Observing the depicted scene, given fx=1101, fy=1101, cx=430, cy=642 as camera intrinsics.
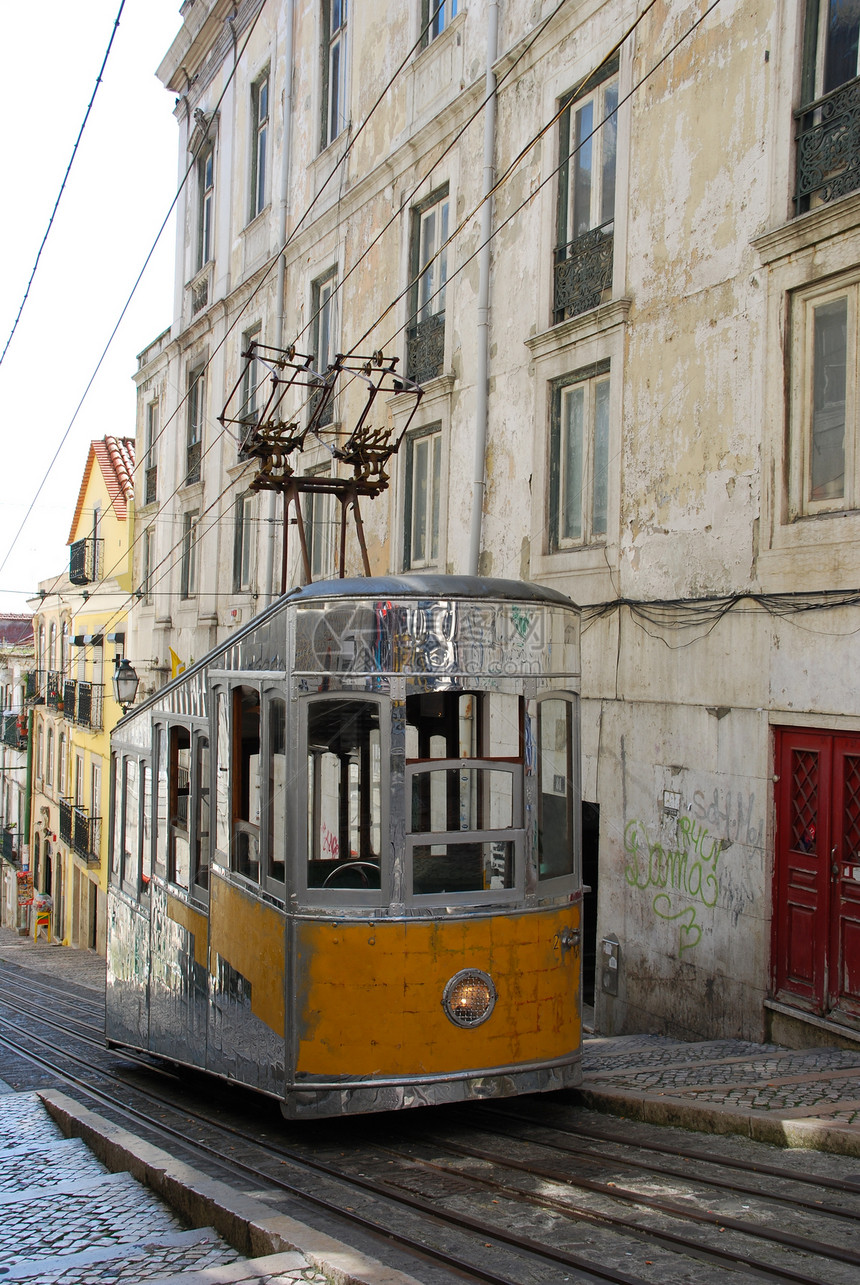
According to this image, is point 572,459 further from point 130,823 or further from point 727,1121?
point 727,1121

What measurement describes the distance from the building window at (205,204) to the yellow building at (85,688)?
6.79 meters

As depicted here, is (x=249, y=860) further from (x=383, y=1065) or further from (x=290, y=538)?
(x=290, y=538)

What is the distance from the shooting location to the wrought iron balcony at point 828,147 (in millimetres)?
7621

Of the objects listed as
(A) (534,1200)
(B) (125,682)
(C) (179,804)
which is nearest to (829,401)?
(C) (179,804)

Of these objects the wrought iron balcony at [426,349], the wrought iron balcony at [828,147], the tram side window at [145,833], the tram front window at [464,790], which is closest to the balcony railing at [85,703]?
the wrought iron balcony at [426,349]

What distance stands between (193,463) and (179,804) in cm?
1603

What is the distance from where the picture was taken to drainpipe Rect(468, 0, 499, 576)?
472 inches

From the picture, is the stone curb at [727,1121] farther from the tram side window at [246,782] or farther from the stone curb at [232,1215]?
the tram side window at [246,782]

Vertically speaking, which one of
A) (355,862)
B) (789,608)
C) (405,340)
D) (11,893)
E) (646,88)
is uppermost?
(646,88)

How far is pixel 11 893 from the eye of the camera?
40031 mm

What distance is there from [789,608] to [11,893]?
37926mm

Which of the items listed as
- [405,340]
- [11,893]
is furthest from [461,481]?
[11,893]

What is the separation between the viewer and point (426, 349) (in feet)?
44.5

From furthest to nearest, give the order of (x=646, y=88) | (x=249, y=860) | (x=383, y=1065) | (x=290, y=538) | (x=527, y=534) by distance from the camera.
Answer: (x=290, y=538) → (x=527, y=534) → (x=646, y=88) → (x=249, y=860) → (x=383, y=1065)
